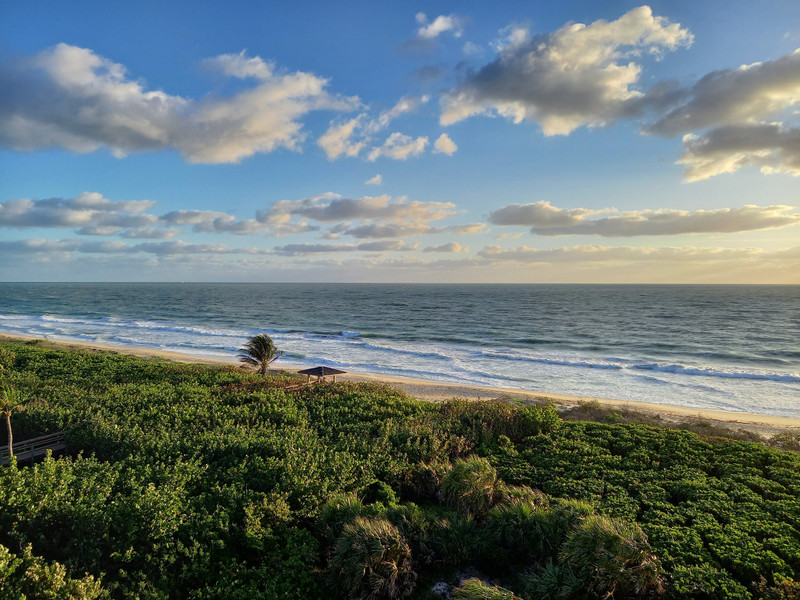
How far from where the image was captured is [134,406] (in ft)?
54.1

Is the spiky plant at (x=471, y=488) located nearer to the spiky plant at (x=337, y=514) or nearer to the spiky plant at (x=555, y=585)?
the spiky plant at (x=555, y=585)

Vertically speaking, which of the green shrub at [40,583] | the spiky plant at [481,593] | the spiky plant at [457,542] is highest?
the green shrub at [40,583]

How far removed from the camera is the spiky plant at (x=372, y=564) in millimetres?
8125

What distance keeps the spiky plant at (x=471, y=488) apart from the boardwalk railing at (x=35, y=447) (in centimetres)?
1212

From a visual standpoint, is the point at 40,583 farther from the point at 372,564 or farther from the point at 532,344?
the point at 532,344

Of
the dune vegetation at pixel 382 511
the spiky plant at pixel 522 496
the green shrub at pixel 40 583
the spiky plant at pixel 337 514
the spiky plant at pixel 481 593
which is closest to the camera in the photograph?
the green shrub at pixel 40 583

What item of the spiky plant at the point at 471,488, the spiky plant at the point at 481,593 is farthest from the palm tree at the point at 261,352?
the spiky plant at the point at 481,593

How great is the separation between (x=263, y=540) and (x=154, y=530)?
2105mm

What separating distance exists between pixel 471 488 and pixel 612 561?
3.81 metres

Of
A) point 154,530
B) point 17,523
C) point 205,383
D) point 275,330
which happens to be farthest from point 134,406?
point 275,330

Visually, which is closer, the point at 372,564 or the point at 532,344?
the point at 372,564

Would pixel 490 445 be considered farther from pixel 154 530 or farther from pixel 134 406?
pixel 134 406

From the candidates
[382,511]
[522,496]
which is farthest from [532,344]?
[382,511]

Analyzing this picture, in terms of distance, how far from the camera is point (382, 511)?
9.62m
